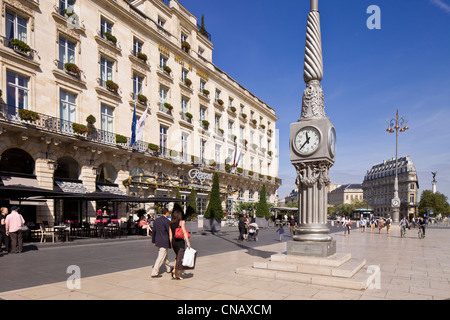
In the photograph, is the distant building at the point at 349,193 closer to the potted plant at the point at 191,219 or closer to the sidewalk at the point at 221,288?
the potted plant at the point at 191,219

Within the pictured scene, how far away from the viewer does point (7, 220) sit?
12.3m

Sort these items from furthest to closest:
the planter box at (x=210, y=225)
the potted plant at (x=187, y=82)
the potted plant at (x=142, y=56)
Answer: the potted plant at (x=187, y=82)
the potted plant at (x=142, y=56)
the planter box at (x=210, y=225)

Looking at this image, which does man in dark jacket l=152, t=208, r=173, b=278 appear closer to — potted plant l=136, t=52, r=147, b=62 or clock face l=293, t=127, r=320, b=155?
clock face l=293, t=127, r=320, b=155

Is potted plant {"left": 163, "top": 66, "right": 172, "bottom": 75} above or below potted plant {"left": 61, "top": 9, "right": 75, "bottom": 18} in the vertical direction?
below

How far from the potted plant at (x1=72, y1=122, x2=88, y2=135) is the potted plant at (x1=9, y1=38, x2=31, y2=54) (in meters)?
4.88

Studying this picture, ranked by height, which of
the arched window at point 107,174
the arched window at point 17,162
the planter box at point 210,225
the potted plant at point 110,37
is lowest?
the planter box at point 210,225

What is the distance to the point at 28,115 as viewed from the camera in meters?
Result: 18.3

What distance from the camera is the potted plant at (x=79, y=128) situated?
68.7 ft

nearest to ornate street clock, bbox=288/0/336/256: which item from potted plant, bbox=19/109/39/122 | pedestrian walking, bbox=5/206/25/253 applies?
pedestrian walking, bbox=5/206/25/253

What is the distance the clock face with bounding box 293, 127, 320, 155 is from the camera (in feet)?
27.8

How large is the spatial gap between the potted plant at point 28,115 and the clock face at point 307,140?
52.6 feet

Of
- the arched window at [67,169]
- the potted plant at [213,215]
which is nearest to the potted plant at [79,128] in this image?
the arched window at [67,169]

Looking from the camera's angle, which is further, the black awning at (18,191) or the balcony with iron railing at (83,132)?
the balcony with iron railing at (83,132)

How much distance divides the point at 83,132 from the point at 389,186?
12415 cm
